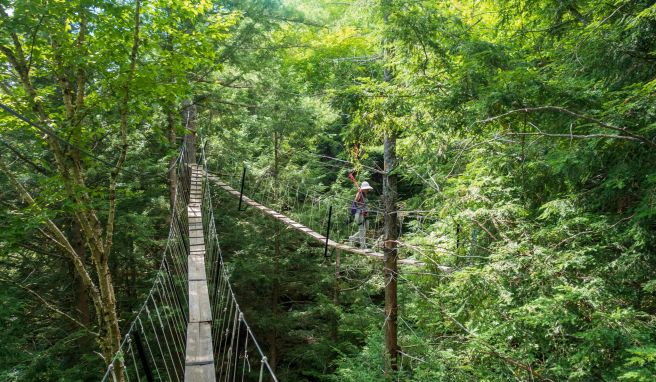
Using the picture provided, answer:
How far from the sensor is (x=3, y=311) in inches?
161

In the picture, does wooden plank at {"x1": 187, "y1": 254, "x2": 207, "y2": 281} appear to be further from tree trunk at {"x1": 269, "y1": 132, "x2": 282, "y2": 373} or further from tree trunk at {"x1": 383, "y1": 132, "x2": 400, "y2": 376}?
Answer: tree trunk at {"x1": 269, "y1": 132, "x2": 282, "y2": 373}

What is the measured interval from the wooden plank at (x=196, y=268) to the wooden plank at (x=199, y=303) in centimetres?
7

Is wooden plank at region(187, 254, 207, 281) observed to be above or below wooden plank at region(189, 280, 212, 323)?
above

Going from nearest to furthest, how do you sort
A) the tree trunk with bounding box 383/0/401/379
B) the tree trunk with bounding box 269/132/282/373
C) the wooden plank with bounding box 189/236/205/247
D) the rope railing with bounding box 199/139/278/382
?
the rope railing with bounding box 199/139/278/382
the wooden plank with bounding box 189/236/205/247
the tree trunk with bounding box 383/0/401/379
the tree trunk with bounding box 269/132/282/373

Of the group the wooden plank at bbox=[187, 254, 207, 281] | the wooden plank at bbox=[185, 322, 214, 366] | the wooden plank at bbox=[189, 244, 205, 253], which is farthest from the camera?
the wooden plank at bbox=[189, 244, 205, 253]

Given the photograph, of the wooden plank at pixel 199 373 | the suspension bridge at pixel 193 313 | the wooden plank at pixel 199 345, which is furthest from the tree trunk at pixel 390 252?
the wooden plank at pixel 199 373

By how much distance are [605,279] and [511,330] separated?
→ 0.62 meters

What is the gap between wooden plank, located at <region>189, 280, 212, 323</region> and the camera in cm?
234

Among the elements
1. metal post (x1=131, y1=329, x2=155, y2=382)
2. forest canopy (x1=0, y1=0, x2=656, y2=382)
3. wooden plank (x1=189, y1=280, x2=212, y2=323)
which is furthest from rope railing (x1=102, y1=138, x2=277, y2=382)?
forest canopy (x1=0, y1=0, x2=656, y2=382)

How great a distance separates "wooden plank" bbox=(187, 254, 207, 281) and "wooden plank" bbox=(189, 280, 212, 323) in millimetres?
66

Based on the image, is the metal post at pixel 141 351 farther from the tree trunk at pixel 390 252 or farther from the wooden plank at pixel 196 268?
the tree trunk at pixel 390 252

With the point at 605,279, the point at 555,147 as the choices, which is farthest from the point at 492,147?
the point at 605,279

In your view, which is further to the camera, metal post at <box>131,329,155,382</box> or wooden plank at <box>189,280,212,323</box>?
wooden plank at <box>189,280,212,323</box>

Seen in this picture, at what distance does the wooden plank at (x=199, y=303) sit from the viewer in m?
2.34
